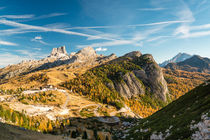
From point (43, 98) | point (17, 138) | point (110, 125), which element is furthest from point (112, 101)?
point (17, 138)

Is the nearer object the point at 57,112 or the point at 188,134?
the point at 188,134

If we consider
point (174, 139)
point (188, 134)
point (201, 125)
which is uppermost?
point (201, 125)

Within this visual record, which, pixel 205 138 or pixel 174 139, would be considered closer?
pixel 205 138

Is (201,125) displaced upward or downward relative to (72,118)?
upward

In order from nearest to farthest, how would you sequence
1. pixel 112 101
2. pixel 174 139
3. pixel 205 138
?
pixel 205 138
pixel 174 139
pixel 112 101

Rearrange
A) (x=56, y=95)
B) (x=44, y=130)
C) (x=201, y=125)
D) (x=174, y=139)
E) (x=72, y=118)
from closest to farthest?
(x=201, y=125) → (x=174, y=139) → (x=44, y=130) → (x=72, y=118) → (x=56, y=95)

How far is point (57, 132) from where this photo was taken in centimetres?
8294

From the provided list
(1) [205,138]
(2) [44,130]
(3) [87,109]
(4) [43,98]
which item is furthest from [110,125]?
(1) [205,138]

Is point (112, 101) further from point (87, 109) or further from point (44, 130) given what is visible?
point (44, 130)

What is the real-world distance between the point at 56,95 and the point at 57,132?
103 metres

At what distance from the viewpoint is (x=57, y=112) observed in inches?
5025

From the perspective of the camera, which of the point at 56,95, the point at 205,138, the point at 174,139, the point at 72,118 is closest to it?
the point at 205,138

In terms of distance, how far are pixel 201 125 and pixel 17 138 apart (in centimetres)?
4281

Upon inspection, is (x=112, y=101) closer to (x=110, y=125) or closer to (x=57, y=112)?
(x=110, y=125)
